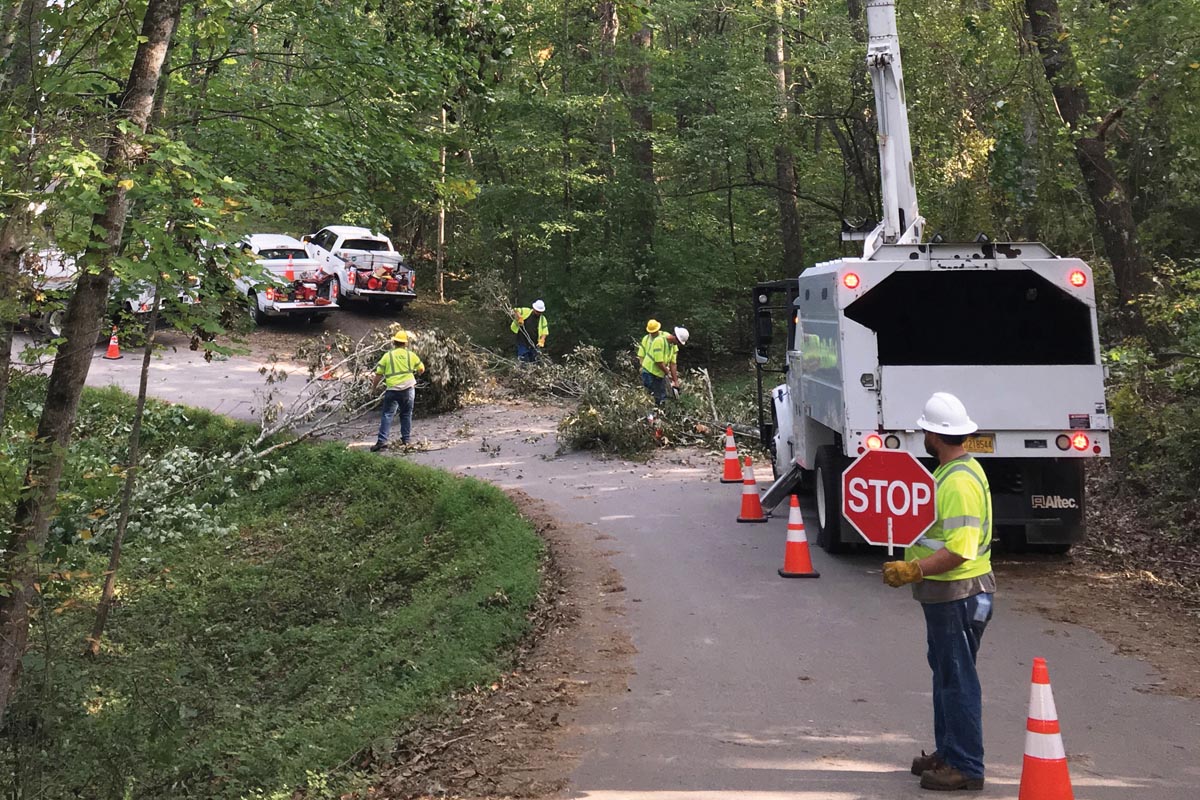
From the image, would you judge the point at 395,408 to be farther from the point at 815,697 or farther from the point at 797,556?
the point at 815,697

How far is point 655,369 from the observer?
64.9 ft

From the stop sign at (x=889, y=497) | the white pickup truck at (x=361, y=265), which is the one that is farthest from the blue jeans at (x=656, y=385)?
the stop sign at (x=889, y=497)

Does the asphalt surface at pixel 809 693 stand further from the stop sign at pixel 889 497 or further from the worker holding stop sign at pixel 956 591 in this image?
the stop sign at pixel 889 497

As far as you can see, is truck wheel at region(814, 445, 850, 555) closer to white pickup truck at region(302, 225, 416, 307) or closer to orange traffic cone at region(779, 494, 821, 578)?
orange traffic cone at region(779, 494, 821, 578)

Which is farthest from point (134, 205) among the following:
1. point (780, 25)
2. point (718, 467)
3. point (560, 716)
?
point (780, 25)

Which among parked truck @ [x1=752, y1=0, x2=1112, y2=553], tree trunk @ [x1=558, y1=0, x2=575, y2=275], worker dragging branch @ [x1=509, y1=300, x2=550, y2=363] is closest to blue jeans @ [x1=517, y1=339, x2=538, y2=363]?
worker dragging branch @ [x1=509, y1=300, x2=550, y2=363]

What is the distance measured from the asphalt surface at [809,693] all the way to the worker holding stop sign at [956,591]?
28 cm

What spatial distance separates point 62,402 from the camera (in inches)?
316

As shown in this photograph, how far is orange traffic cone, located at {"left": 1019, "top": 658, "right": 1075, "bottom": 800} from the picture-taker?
485 cm

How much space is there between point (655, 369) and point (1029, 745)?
591 inches

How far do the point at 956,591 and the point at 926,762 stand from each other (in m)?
0.93

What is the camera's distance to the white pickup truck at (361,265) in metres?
29.4

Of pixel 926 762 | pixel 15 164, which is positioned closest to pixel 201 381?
pixel 15 164

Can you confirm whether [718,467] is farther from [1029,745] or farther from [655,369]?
A: [1029,745]
